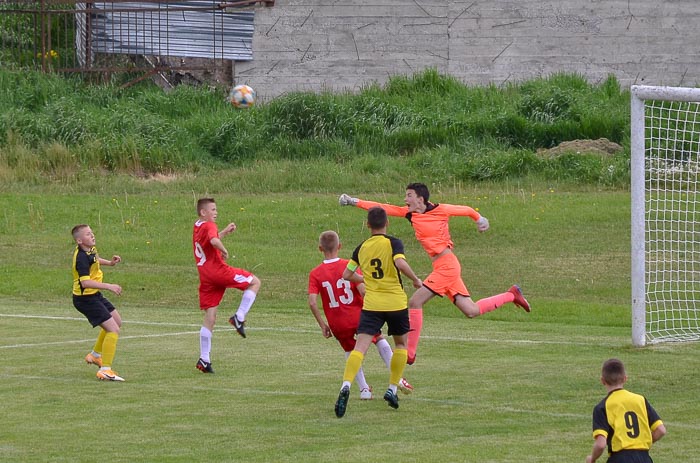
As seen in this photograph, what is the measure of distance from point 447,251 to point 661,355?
283cm

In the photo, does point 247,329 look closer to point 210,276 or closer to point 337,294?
point 210,276

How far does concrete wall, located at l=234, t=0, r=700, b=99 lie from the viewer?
3322cm

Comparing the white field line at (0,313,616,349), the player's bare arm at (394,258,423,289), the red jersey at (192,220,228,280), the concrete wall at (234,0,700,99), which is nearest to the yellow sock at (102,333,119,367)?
the red jersey at (192,220,228,280)

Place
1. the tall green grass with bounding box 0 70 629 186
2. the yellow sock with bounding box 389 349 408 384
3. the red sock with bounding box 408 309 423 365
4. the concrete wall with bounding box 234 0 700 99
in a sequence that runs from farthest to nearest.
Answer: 1. the concrete wall with bounding box 234 0 700 99
2. the tall green grass with bounding box 0 70 629 186
3. the red sock with bounding box 408 309 423 365
4. the yellow sock with bounding box 389 349 408 384

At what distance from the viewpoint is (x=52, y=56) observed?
115 ft

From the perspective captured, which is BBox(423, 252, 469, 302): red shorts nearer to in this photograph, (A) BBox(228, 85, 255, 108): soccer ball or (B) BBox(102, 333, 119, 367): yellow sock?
(B) BBox(102, 333, 119, 367): yellow sock

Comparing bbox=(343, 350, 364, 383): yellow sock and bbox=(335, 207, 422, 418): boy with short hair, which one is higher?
bbox=(335, 207, 422, 418): boy with short hair

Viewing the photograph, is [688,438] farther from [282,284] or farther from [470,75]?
[470,75]

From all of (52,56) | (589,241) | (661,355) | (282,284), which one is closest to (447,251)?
(661,355)

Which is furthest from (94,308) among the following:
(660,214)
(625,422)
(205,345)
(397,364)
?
(660,214)

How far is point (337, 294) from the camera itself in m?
11.2

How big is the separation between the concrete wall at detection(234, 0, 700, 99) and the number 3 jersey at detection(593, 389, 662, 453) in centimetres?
2742

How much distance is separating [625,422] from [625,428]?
0.12 ft

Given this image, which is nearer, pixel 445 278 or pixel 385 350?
pixel 385 350
